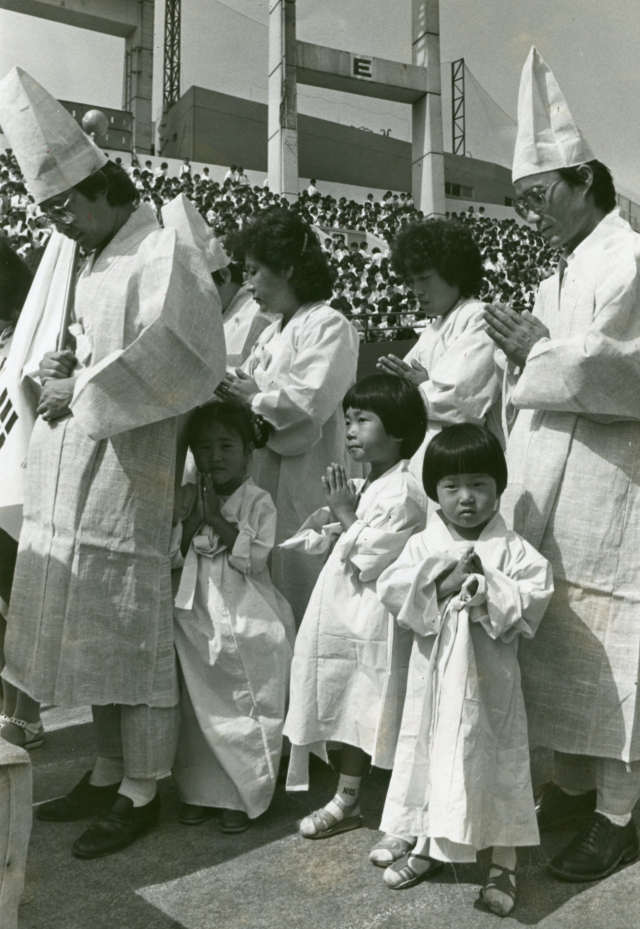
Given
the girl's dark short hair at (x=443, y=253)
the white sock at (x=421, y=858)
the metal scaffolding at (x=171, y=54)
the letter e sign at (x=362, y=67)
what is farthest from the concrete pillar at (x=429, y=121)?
the white sock at (x=421, y=858)

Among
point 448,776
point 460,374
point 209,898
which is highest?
point 460,374

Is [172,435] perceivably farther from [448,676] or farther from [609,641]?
[609,641]

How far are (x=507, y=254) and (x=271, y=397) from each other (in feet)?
63.9

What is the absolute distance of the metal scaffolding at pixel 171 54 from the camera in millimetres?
31875

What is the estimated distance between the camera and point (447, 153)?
35781 mm

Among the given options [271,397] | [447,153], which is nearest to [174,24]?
[447,153]

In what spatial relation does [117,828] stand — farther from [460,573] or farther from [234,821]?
[460,573]

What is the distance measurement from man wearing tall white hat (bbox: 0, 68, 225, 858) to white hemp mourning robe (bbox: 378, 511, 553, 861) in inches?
28.3

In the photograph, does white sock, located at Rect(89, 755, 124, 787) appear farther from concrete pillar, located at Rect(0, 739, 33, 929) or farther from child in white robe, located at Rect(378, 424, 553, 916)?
concrete pillar, located at Rect(0, 739, 33, 929)

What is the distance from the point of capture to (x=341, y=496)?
8.96 ft

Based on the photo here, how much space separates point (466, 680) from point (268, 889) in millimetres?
699

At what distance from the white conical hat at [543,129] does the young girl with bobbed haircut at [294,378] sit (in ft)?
2.95

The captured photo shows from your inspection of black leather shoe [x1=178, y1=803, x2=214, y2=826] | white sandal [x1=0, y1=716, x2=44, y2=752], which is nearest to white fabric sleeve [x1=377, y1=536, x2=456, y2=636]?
black leather shoe [x1=178, y1=803, x2=214, y2=826]

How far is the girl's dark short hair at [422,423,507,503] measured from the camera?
2.35m
